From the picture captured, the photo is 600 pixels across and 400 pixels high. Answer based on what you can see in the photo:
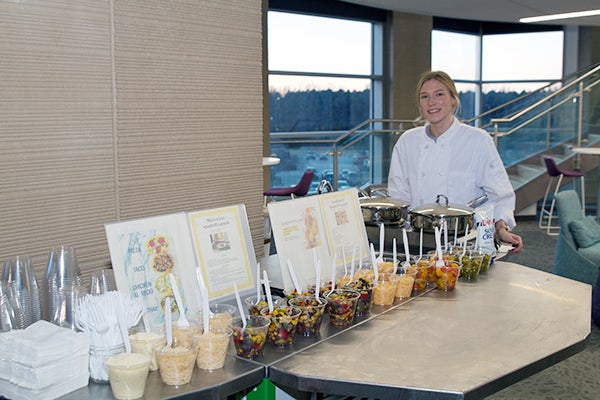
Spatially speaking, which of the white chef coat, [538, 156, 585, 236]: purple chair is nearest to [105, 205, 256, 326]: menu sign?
the white chef coat

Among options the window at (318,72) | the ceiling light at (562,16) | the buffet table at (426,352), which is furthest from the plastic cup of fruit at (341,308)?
Answer: the ceiling light at (562,16)

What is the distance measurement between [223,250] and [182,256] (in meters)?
0.18

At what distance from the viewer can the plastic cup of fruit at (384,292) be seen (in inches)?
85.2

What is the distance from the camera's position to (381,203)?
3053mm

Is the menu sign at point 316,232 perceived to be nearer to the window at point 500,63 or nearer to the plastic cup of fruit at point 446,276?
the plastic cup of fruit at point 446,276

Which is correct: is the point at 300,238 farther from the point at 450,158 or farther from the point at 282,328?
the point at 450,158

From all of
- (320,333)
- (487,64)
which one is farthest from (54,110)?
(487,64)

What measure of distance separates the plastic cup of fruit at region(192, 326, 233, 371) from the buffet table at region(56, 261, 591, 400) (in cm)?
2

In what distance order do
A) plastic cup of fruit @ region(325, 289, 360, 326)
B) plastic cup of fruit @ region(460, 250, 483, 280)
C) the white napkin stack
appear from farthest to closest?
1. plastic cup of fruit @ region(460, 250, 483, 280)
2. plastic cup of fruit @ region(325, 289, 360, 326)
3. the white napkin stack

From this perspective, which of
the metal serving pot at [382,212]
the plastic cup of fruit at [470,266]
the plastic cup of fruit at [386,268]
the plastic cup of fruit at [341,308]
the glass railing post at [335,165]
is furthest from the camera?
the glass railing post at [335,165]

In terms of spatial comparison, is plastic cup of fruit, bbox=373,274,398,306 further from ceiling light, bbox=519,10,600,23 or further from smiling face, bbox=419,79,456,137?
ceiling light, bbox=519,10,600,23

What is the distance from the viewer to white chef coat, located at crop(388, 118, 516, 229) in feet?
11.8

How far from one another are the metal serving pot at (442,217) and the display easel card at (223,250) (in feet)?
3.33

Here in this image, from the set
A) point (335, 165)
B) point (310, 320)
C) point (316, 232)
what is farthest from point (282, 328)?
point (335, 165)
